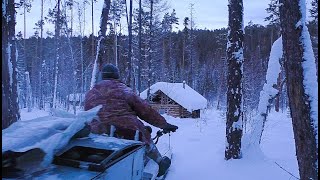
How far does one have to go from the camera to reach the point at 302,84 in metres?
4.01

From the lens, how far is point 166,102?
28.8 metres

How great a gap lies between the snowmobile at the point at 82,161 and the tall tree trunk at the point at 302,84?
1.87 m

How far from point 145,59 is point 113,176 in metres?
34.9

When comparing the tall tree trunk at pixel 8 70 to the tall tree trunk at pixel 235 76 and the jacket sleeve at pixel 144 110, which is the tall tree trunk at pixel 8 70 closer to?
the jacket sleeve at pixel 144 110

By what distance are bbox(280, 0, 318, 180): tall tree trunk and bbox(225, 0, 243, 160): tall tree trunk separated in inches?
145

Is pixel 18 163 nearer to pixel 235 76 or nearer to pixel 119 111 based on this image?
pixel 119 111

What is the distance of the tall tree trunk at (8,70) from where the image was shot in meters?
6.86

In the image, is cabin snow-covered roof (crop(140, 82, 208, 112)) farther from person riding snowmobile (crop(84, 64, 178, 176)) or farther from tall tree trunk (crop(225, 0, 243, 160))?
person riding snowmobile (crop(84, 64, 178, 176))

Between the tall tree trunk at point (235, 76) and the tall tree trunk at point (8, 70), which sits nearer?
the tall tree trunk at point (8, 70)

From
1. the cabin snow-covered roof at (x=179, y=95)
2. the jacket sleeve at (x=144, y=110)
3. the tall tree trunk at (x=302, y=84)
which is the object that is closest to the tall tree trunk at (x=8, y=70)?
the jacket sleeve at (x=144, y=110)

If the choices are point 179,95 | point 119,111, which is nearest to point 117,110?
point 119,111

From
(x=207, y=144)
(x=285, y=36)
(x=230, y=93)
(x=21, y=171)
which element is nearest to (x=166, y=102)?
(x=207, y=144)

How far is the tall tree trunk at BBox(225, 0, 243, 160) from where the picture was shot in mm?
7844

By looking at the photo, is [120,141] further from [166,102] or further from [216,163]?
[166,102]
